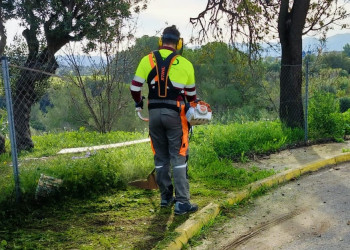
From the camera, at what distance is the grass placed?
4332 mm

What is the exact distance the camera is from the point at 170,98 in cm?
493

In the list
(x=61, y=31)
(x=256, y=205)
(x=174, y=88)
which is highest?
(x=61, y=31)

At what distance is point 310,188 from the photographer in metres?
6.39

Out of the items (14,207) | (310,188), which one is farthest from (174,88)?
(310,188)

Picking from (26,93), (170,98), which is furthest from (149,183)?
(26,93)

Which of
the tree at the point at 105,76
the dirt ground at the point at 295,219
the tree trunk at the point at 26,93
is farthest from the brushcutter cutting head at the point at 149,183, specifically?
the tree at the point at 105,76

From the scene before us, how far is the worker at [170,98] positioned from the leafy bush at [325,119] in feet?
18.7

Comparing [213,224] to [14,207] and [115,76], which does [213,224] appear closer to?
[14,207]

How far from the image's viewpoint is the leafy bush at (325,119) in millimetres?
9844

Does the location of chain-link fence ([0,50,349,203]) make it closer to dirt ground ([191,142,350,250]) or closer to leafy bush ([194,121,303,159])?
leafy bush ([194,121,303,159])

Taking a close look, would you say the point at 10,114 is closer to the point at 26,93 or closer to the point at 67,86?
the point at 26,93

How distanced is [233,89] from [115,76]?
1208 inches

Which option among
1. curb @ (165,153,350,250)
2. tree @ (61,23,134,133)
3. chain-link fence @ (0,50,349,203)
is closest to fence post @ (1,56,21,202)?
chain-link fence @ (0,50,349,203)

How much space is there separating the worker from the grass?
0.56 meters
